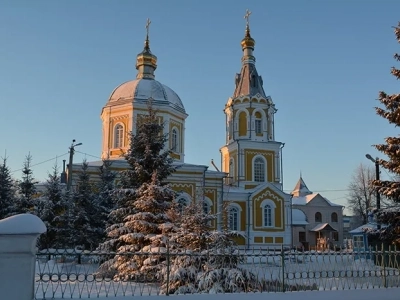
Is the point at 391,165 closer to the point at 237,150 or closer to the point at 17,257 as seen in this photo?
the point at 17,257

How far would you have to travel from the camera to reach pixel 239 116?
31828mm

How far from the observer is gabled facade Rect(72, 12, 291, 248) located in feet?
90.3

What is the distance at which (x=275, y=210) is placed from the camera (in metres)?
30.1

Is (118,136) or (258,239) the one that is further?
(258,239)

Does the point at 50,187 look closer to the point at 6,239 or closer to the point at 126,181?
the point at 126,181

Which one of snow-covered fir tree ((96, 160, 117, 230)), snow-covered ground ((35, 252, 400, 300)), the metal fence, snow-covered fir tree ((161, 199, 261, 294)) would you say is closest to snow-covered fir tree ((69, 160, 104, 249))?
snow-covered fir tree ((96, 160, 117, 230))

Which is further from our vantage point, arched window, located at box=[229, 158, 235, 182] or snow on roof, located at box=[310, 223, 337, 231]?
snow on roof, located at box=[310, 223, 337, 231]

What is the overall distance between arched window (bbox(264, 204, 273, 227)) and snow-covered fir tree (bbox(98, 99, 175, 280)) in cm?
1642

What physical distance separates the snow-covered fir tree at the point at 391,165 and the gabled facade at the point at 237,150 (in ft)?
46.7

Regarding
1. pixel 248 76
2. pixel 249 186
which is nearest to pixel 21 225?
pixel 249 186

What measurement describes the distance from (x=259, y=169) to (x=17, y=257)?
2629 centimetres

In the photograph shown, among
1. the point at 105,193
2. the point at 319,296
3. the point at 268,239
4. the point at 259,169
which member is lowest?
the point at 319,296

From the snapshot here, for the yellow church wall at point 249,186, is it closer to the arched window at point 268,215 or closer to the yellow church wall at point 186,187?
the arched window at point 268,215

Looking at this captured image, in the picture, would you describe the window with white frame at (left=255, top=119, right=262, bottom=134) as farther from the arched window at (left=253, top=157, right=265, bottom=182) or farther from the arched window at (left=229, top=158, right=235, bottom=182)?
the arched window at (left=229, top=158, right=235, bottom=182)
